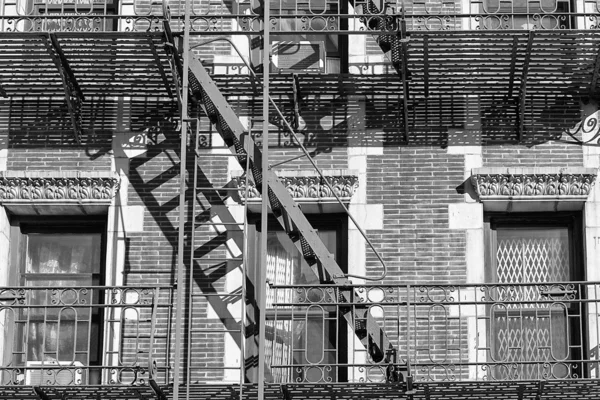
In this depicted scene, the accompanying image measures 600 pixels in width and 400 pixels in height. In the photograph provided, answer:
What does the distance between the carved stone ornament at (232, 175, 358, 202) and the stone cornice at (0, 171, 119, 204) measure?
1.46 m

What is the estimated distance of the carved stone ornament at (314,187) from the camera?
16.7m

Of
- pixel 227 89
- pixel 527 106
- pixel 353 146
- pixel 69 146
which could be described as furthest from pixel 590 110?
pixel 69 146

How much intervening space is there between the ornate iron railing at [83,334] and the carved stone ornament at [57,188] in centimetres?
102

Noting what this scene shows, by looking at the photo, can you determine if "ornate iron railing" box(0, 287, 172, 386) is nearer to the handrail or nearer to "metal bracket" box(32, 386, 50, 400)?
"metal bracket" box(32, 386, 50, 400)

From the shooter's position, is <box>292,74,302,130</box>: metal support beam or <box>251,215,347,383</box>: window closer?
<box>251,215,347,383</box>: window

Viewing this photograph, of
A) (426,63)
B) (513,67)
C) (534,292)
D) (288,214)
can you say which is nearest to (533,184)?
(534,292)

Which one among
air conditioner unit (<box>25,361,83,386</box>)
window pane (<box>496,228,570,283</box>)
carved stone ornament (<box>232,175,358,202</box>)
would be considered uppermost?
carved stone ornament (<box>232,175,358,202</box>)

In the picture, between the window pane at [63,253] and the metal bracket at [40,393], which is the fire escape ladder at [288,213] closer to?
the window pane at [63,253]

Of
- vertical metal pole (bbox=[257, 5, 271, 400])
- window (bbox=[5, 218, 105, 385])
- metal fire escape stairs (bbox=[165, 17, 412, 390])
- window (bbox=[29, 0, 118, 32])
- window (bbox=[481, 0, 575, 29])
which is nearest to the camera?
vertical metal pole (bbox=[257, 5, 271, 400])

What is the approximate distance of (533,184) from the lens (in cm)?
1667

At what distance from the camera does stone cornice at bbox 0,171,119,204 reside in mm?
16828

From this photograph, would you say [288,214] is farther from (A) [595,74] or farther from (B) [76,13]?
Result: (A) [595,74]

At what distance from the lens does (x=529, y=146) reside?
16.9m

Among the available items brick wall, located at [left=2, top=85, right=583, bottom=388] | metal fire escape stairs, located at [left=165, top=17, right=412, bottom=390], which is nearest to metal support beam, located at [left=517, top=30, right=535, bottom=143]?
brick wall, located at [left=2, top=85, right=583, bottom=388]
